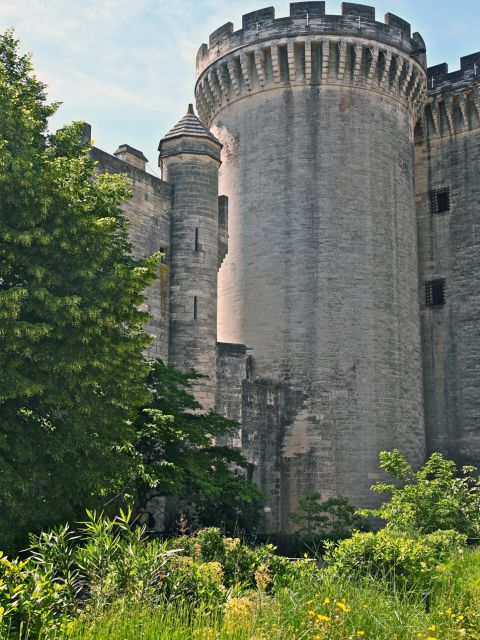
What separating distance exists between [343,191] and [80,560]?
18447 mm

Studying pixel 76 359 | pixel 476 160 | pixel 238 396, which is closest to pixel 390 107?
pixel 476 160

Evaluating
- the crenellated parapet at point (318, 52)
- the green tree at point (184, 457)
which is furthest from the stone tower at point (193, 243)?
the crenellated parapet at point (318, 52)

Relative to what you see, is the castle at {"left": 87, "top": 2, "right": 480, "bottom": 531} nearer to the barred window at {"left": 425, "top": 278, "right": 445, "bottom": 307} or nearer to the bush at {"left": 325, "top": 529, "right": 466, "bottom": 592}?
the barred window at {"left": 425, "top": 278, "right": 445, "bottom": 307}

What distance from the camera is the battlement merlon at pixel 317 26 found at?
25.4m

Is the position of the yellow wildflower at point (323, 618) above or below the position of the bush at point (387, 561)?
above

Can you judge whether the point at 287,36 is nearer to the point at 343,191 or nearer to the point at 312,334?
the point at 343,191

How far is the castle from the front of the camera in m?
22.4

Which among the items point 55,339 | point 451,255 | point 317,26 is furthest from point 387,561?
point 317,26

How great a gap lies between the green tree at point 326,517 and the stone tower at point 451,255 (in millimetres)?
5738

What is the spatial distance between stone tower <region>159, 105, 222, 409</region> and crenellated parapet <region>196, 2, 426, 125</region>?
4.32 m

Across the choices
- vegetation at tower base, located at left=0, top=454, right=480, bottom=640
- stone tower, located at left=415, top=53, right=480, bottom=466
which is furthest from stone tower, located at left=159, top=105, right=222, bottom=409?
vegetation at tower base, located at left=0, top=454, right=480, bottom=640

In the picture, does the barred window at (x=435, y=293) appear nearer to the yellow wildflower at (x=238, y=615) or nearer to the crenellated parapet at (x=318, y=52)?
the crenellated parapet at (x=318, y=52)

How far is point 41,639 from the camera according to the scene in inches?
268

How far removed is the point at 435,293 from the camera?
90.5 ft
